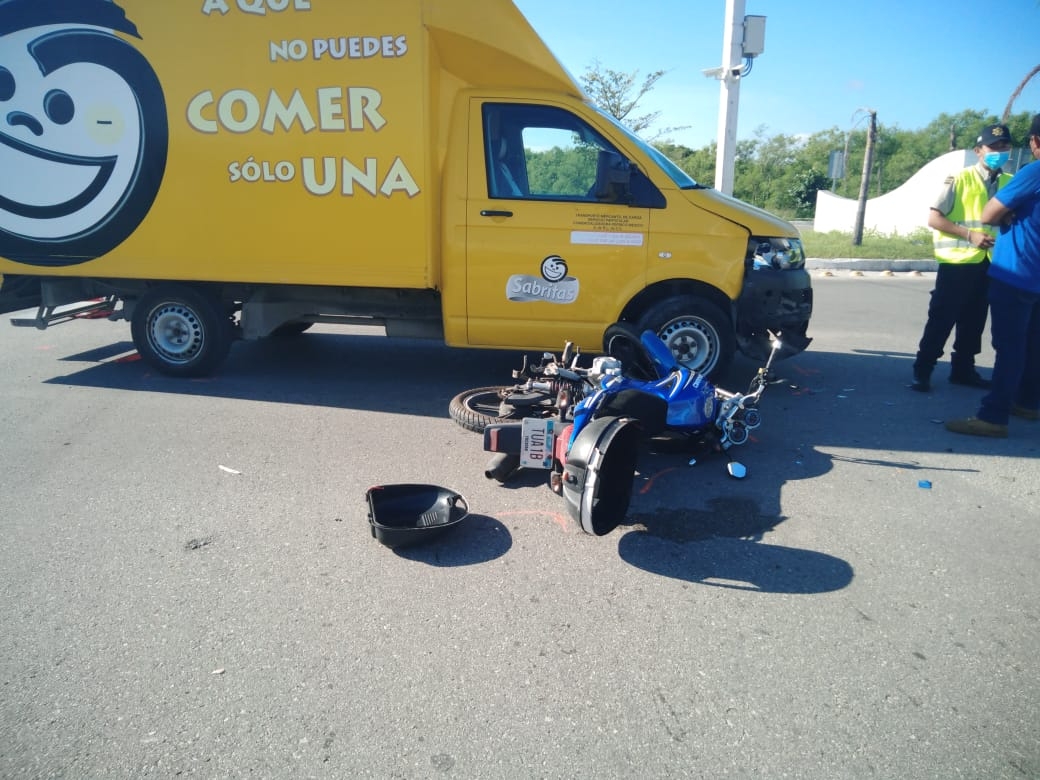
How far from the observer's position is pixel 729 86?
13422mm

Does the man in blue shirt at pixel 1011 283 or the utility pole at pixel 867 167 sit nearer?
the man in blue shirt at pixel 1011 283

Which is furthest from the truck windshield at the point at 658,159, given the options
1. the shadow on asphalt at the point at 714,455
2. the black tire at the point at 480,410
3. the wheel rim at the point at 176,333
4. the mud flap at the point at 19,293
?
the mud flap at the point at 19,293

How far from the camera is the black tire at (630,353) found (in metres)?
4.75

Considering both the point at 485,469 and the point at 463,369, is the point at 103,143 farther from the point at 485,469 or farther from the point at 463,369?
the point at 485,469

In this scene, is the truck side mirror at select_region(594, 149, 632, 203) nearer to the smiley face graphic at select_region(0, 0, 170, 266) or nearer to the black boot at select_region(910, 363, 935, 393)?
the black boot at select_region(910, 363, 935, 393)

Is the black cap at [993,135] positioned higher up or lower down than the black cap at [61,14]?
lower down

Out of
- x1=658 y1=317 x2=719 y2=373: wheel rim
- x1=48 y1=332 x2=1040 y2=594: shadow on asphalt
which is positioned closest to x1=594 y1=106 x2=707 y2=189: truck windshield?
x1=658 y1=317 x2=719 y2=373: wheel rim

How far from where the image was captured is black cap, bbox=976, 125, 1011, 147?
5.81 metres

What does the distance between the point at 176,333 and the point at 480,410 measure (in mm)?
3203

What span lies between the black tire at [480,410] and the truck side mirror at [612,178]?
1703 millimetres

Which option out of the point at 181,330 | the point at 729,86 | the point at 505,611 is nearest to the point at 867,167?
the point at 729,86

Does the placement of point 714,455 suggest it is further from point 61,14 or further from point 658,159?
point 61,14

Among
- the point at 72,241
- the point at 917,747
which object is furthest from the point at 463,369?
the point at 917,747

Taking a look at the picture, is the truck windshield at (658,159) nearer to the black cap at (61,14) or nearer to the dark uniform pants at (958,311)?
the dark uniform pants at (958,311)
